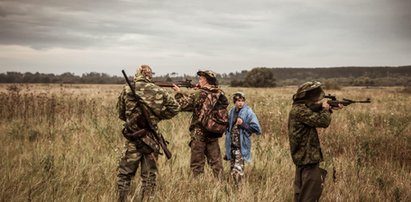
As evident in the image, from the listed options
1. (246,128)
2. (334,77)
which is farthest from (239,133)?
(334,77)

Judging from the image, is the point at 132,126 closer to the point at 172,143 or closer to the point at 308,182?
the point at 308,182

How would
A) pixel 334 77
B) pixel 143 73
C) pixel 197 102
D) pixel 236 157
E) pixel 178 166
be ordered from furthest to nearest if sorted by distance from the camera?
pixel 334 77 → pixel 178 166 → pixel 236 157 → pixel 197 102 → pixel 143 73

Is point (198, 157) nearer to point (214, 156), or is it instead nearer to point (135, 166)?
point (214, 156)

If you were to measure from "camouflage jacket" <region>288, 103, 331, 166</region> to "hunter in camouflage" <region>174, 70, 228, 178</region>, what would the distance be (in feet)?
5.24

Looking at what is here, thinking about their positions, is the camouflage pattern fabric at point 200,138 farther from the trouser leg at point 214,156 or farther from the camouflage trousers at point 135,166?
the camouflage trousers at point 135,166

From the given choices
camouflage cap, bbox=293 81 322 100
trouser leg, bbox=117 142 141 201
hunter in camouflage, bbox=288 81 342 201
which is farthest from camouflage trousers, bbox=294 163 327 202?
trouser leg, bbox=117 142 141 201

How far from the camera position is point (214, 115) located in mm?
5617

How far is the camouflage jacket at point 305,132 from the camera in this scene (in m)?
4.18

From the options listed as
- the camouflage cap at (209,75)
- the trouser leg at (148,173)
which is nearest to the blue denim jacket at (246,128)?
the camouflage cap at (209,75)

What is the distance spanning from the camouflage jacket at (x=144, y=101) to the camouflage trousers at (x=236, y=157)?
1.46 m

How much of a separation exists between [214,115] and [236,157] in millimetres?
835

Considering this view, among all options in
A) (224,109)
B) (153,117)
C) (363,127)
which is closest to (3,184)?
(153,117)

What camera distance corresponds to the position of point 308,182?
169 inches

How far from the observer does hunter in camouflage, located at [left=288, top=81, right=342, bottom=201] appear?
13.9ft
